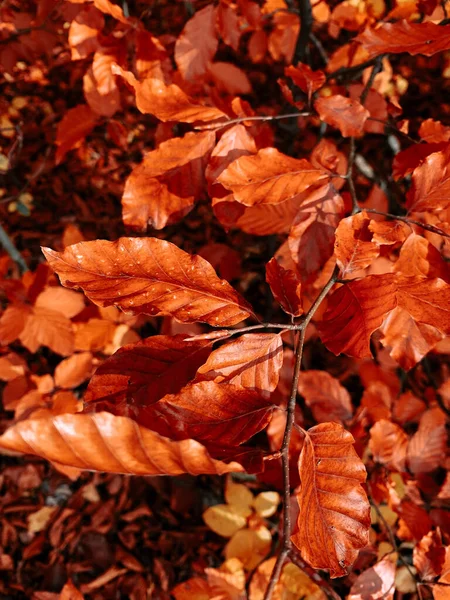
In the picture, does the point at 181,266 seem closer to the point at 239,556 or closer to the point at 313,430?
the point at 313,430

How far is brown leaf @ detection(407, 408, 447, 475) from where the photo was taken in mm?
1049

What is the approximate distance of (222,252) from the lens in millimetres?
1461

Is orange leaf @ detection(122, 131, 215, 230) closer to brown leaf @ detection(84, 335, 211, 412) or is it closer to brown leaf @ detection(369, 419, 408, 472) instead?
brown leaf @ detection(84, 335, 211, 412)

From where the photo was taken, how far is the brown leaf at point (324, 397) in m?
1.13

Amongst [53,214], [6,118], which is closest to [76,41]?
[53,214]

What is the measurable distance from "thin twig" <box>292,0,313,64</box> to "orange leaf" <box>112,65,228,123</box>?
62 cm

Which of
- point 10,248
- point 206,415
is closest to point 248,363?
point 206,415

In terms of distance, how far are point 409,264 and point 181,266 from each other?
13.6 inches

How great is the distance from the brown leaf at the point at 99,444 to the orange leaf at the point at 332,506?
16 cm

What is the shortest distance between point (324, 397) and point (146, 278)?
0.74 m

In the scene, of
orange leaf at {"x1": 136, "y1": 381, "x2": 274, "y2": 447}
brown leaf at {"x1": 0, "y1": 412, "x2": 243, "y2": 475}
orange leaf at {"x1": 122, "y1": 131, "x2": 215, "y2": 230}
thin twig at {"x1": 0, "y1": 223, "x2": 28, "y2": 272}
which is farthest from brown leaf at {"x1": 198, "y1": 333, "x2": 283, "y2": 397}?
thin twig at {"x1": 0, "y1": 223, "x2": 28, "y2": 272}

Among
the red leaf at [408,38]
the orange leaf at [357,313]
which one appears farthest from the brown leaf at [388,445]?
the red leaf at [408,38]

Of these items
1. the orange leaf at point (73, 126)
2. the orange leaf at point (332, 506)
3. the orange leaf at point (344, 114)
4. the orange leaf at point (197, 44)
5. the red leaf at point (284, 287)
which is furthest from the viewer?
the orange leaf at point (73, 126)

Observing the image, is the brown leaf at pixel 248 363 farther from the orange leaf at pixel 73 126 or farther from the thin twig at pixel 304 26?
the thin twig at pixel 304 26
